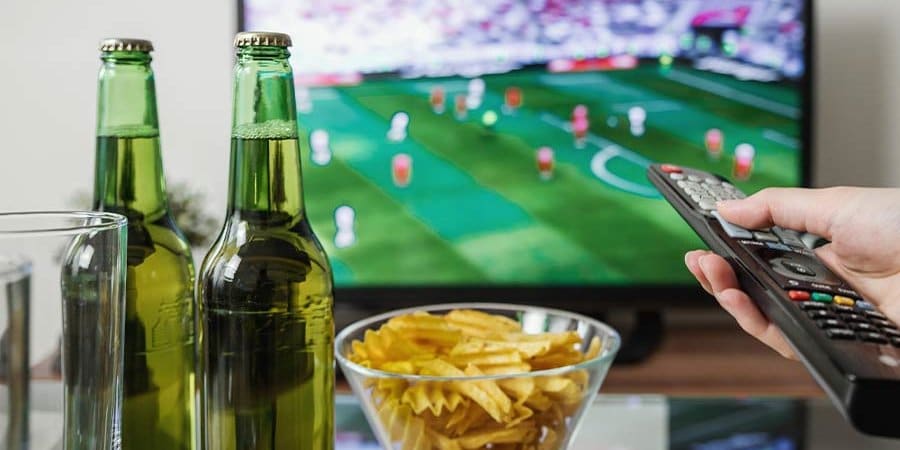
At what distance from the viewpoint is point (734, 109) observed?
5.64ft

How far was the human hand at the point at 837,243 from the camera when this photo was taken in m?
0.74

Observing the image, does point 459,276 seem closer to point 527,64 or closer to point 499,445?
point 527,64

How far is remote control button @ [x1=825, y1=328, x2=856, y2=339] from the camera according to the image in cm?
47

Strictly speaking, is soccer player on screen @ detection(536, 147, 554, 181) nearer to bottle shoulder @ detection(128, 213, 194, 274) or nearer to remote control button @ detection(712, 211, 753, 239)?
remote control button @ detection(712, 211, 753, 239)

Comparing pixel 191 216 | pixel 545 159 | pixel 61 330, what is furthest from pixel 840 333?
pixel 191 216

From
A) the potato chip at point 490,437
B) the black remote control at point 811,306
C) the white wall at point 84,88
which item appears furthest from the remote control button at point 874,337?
the white wall at point 84,88

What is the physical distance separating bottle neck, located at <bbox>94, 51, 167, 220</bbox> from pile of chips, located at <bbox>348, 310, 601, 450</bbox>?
0.18 meters

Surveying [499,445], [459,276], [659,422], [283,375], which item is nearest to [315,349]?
[283,375]

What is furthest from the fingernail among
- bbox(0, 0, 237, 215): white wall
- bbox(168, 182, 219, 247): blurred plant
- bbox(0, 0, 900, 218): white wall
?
bbox(0, 0, 237, 215): white wall

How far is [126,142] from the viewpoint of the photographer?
603 millimetres

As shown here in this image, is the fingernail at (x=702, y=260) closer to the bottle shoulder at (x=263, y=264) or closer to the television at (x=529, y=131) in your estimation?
the bottle shoulder at (x=263, y=264)

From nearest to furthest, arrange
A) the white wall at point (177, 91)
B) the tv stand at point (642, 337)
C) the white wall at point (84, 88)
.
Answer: the tv stand at point (642, 337) < the white wall at point (177, 91) < the white wall at point (84, 88)

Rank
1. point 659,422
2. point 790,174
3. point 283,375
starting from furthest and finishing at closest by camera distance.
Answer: point 790,174 < point 659,422 < point 283,375

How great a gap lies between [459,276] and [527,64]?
0.40 m
